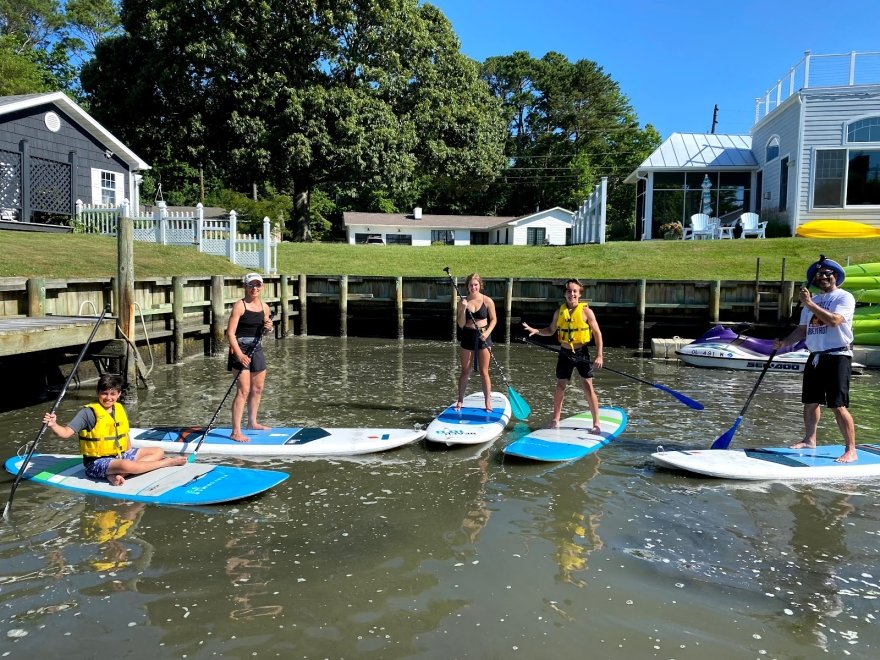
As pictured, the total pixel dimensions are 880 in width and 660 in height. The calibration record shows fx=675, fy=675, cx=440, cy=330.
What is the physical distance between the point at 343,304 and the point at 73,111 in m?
11.4

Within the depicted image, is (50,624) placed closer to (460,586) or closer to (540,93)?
(460,586)

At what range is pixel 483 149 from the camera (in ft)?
116

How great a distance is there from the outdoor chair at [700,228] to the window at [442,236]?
24.1 meters

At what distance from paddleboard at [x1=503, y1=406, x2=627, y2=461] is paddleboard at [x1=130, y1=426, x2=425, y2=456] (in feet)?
4.05

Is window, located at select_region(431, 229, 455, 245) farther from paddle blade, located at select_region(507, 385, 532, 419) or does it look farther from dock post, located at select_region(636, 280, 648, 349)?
paddle blade, located at select_region(507, 385, 532, 419)

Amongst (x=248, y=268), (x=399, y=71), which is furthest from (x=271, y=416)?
(x=399, y=71)

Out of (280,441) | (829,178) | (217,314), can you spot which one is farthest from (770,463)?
(829,178)

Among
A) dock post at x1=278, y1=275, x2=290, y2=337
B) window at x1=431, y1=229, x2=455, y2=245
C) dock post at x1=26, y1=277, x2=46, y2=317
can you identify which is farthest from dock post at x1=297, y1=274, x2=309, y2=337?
window at x1=431, y1=229, x2=455, y2=245

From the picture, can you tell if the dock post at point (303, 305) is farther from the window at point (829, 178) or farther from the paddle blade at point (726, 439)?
the window at point (829, 178)

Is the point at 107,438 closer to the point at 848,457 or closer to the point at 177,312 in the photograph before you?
the point at 848,457

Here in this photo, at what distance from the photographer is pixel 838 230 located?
22641 mm

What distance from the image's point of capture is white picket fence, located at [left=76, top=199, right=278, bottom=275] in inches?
807

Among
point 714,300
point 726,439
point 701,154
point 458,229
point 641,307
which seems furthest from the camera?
point 458,229

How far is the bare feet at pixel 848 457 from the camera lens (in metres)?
6.62
